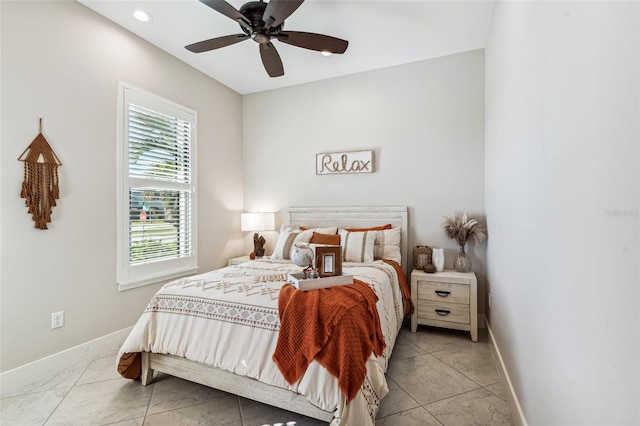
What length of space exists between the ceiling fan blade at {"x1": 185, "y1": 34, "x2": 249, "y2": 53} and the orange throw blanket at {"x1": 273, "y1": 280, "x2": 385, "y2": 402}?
77.1 inches

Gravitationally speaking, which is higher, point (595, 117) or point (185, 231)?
point (595, 117)

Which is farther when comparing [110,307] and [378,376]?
[110,307]

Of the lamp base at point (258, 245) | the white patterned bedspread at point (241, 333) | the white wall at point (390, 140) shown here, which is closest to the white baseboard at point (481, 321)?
the white wall at point (390, 140)

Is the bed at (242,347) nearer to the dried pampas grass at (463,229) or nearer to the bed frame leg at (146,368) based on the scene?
the bed frame leg at (146,368)

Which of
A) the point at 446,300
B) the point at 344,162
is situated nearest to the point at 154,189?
the point at 344,162

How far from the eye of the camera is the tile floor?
1.72 metres

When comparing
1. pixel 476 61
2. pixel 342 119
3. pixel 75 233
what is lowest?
pixel 75 233

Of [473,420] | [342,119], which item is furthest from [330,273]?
[342,119]

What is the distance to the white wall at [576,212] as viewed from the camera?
677 mm

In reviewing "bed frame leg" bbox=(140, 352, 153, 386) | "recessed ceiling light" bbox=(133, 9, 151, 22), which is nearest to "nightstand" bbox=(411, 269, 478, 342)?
"bed frame leg" bbox=(140, 352, 153, 386)

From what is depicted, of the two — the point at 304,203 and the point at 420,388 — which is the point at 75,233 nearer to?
the point at 304,203

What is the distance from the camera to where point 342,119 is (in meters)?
3.78

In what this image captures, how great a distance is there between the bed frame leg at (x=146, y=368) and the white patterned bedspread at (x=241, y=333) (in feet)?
0.31

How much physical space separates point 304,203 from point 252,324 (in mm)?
2455
